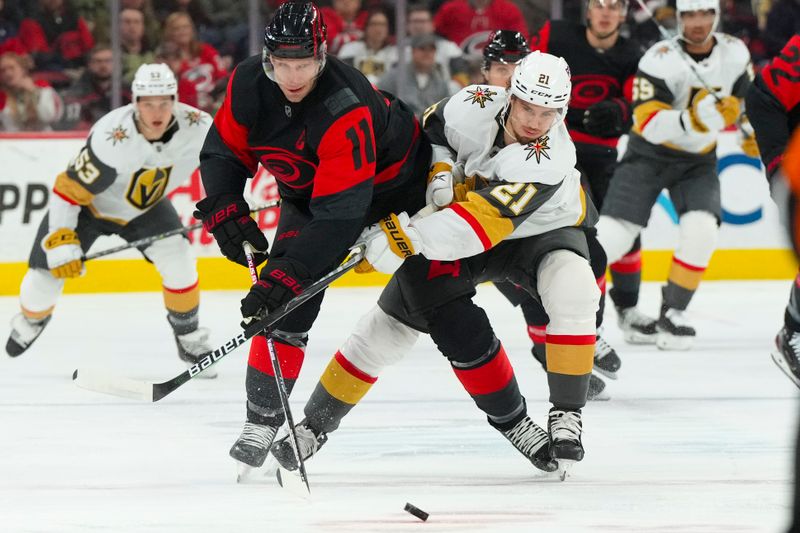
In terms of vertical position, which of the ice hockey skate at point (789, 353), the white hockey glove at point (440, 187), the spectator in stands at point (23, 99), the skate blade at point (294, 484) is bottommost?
the spectator in stands at point (23, 99)

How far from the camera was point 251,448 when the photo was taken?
2.81 metres

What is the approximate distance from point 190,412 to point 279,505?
1.04m

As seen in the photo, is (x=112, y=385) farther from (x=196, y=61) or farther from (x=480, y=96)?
(x=196, y=61)

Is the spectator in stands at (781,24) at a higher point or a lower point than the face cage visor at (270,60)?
lower

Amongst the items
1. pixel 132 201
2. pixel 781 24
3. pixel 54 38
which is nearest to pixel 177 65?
pixel 54 38

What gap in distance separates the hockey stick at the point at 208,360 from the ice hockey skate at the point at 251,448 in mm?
179

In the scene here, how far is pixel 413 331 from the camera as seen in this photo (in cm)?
294

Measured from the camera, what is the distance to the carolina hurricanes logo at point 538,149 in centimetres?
276

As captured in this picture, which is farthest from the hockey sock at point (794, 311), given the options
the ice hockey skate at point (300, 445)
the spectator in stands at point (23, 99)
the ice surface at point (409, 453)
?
the spectator in stands at point (23, 99)

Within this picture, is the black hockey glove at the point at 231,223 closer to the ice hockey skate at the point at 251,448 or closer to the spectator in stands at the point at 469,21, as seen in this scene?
the ice hockey skate at the point at 251,448

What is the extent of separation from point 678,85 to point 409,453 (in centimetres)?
207

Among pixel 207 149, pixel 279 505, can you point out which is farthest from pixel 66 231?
pixel 279 505

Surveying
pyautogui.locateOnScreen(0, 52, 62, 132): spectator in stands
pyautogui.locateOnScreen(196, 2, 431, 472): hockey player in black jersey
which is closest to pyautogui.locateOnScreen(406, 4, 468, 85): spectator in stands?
pyautogui.locateOnScreen(0, 52, 62, 132): spectator in stands

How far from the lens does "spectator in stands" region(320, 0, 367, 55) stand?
629 cm
